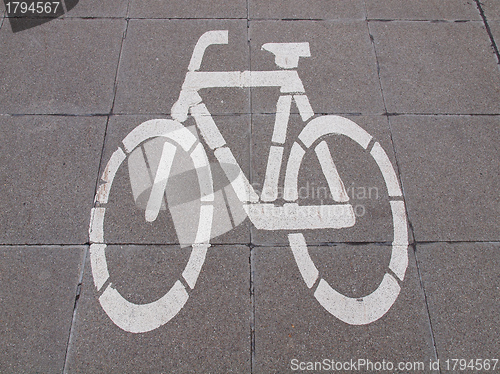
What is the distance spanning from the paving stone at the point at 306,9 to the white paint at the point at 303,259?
2.83 meters

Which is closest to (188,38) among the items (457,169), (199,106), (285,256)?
(199,106)

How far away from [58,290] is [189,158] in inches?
63.3

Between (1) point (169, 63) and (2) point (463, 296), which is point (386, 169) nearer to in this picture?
(2) point (463, 296)

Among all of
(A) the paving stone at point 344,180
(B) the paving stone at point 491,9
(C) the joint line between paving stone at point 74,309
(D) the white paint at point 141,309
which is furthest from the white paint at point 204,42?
(B) the paving stone at point 491,9

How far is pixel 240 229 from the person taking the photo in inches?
130

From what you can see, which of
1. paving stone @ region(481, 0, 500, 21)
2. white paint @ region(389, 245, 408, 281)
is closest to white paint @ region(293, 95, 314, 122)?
white paint @ region(389, 245, 408, 281)

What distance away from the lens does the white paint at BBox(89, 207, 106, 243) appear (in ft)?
10.7

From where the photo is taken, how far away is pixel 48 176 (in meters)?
3.55

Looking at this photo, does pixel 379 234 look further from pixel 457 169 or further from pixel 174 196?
pixel 174 196

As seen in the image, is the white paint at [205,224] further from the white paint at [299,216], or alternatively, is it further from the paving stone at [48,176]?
the paving stone at [48,176]

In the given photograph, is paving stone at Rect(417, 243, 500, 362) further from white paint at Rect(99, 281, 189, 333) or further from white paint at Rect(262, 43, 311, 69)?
white paint at Rect(262, 43, 311, 69)

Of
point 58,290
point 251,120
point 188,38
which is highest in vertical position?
point 188,38

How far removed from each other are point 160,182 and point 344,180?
1.75 m

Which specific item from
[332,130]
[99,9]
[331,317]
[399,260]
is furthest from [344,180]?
[99,9]
